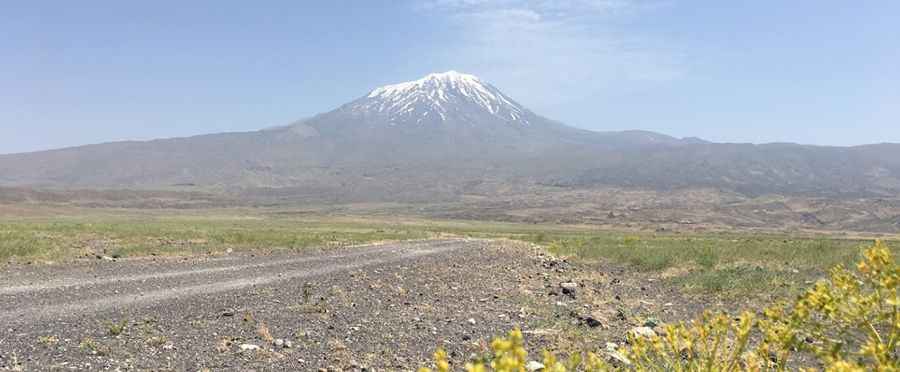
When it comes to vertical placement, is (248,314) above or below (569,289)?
above

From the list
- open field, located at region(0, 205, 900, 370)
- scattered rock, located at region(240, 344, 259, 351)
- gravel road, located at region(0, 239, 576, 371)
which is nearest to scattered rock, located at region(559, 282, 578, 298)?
open field, located at region(0, 205, 900, 370)

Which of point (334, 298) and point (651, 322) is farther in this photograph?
point (334, 298)

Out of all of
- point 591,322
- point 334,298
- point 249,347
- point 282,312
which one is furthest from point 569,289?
point 249,347

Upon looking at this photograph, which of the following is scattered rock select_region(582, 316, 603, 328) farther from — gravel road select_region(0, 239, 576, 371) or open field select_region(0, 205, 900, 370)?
gravel road select_region(0, 239, 576, 371)

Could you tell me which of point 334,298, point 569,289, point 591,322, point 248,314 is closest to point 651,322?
point 591,322

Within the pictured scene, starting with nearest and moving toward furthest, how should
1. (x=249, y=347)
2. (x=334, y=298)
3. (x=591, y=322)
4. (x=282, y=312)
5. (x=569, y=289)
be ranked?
(x=249, y=347), (x=591, y=322), (x=282, y=312), (x=334, y=298), (x=569, y=289)

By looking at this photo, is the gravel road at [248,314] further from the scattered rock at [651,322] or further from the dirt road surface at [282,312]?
the scattered rock at [651,322]

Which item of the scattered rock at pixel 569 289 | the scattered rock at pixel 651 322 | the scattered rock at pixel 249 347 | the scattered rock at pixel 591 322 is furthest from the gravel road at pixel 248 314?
the scattered rock at pixel 651 322

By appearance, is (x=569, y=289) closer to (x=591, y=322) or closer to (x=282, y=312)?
(x=591, y=322)

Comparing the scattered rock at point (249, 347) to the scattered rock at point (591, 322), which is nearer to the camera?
the scattered rock at point (249, 347)

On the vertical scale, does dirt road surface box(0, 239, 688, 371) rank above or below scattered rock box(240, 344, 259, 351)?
below

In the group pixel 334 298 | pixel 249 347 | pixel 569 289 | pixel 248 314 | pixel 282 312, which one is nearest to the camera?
pixel 249 347

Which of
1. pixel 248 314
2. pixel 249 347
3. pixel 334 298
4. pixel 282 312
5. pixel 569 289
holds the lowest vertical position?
pixel 569 289

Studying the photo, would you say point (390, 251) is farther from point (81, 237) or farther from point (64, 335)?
point (64, 335)
